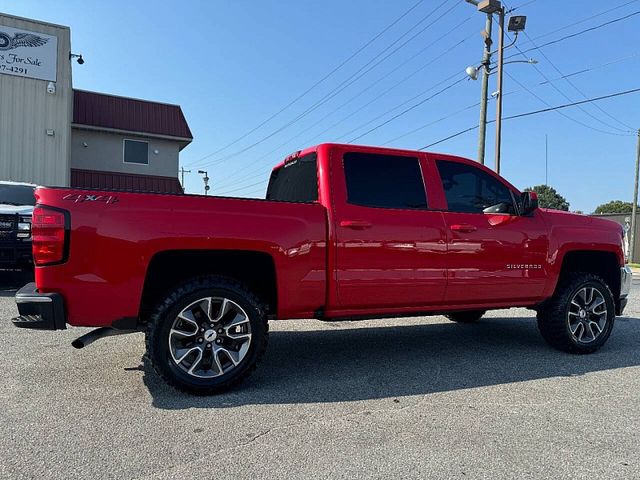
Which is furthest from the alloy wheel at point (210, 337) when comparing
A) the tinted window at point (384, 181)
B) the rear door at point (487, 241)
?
the rear door at point (487, 241)

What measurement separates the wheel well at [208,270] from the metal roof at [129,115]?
709 inches

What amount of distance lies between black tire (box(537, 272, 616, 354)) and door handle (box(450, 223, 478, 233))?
1.39m

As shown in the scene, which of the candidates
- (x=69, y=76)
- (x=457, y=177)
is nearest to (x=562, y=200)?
(x=69, y=76)

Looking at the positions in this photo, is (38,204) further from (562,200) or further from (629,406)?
(562,200)

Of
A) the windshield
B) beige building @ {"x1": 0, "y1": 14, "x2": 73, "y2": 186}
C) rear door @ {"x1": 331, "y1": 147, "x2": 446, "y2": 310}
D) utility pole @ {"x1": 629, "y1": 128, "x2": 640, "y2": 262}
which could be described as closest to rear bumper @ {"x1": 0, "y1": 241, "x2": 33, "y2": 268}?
the windshield

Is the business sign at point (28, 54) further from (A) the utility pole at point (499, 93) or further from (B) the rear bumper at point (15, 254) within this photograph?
(A) the utility pole at point (499, 93)

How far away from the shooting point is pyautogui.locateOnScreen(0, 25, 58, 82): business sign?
54.7 feet

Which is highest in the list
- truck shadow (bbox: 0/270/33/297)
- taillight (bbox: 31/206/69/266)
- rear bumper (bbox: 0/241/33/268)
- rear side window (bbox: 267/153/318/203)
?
rear side window (bbox: 267/153/318/203)

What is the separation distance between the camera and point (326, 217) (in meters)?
4.11

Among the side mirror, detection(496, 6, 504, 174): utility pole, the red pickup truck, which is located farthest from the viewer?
detection(496, 6, 504, 174): utility pole

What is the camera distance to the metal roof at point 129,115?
19.7 meters

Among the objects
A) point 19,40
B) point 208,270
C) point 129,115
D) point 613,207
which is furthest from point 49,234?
point 613,207

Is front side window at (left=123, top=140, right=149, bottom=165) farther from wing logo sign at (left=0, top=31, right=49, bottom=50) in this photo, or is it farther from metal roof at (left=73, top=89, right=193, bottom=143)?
wing logo sign at (left=0, top=31, right=49, bottom=50)

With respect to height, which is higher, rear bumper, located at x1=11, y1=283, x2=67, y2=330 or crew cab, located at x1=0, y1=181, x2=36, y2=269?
crew cab, located at x1=0, y1=181, x2=36, y2=269
